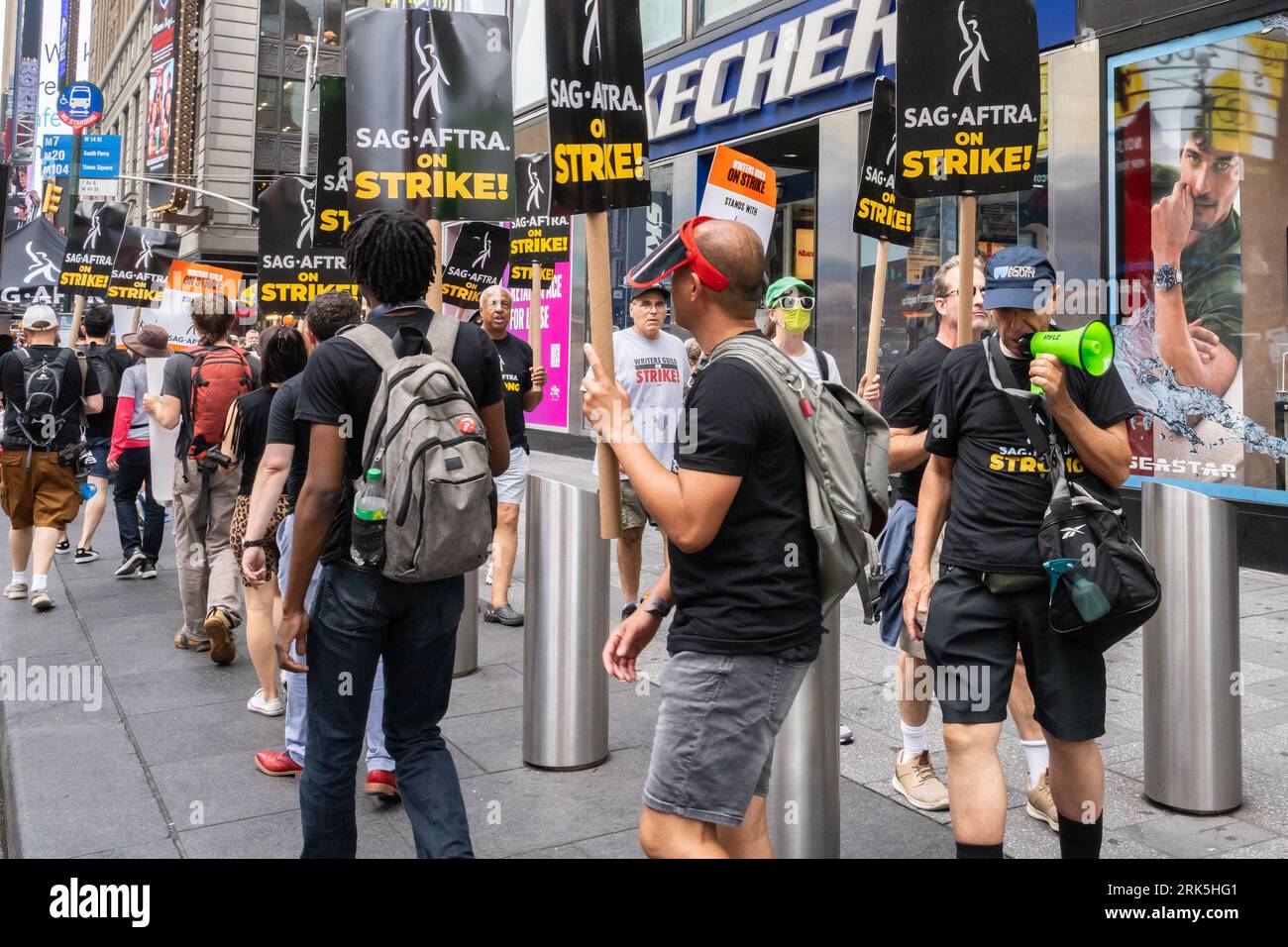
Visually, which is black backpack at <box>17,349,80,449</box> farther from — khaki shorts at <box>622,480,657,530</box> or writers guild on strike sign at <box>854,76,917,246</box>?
writers guild on strike sign at <box>854,76,917,246</box>

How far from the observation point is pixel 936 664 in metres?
3.31

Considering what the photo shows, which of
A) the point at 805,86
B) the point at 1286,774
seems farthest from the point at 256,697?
the point at 805,86

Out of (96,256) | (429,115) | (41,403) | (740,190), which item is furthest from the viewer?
(96,256)

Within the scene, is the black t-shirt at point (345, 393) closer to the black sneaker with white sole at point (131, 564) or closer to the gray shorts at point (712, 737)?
the gray shorts at point (712, 737)

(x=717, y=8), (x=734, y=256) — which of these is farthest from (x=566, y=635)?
(x=717, y=8)

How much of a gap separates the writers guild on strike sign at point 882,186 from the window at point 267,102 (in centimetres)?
4520

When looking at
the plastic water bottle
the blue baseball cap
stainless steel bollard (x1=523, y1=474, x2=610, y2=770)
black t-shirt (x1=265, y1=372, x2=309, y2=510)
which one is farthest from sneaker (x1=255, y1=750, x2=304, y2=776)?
the blue baseball cap

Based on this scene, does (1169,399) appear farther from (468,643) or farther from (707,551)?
(707,551)

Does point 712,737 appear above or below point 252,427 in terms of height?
below

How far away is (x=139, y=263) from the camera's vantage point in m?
13.0

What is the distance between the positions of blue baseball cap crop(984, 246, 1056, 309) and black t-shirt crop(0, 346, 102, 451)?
7.17m

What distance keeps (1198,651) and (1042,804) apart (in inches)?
31.2
